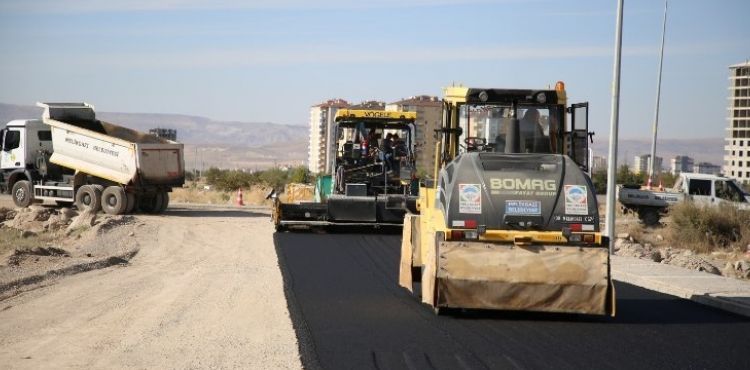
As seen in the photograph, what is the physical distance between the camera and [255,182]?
5616cm

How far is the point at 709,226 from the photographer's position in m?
29.6

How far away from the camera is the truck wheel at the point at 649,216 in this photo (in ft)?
113

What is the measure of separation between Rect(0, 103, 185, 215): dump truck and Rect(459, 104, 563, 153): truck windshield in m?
18.7

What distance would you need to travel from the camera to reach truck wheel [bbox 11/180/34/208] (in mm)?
32344

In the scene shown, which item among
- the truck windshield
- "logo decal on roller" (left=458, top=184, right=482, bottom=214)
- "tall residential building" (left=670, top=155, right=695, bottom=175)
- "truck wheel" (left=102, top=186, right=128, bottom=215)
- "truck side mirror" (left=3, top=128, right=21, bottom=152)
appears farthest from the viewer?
"tall residential building" (left=670, top=155, right=695, bottom=175)

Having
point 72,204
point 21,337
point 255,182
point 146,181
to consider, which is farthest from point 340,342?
point 255,182

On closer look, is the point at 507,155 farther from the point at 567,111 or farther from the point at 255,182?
the point at 255,182

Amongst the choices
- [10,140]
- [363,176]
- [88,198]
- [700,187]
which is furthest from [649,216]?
[10,140]

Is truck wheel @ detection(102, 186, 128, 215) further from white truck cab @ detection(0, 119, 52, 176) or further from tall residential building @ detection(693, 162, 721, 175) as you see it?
tall residential building @ detection(693, 162, 721, 175)

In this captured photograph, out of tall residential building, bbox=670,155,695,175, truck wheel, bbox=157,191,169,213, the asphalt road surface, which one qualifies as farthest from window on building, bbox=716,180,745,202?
tall residential building, bbox=670,155,695,175

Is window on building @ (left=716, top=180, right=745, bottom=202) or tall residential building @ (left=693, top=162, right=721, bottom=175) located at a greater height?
window on building @ (left=716, top=180, right=745, bottom=202)

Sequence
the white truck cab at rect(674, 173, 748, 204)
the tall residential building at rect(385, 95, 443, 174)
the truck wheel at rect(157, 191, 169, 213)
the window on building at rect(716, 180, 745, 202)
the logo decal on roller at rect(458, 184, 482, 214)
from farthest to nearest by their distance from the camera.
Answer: the window on building at rect(716, 180, 745, 202) → the white truck cab at rect(674, 173, 748, 204) → the truck wheel at rect(157, 191, 169, 213) → the tall residential building at rect(385, 95, 443, 174) → the logo decal on roller at rect(458, 184, 482, 214)

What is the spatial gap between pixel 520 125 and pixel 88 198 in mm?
20702

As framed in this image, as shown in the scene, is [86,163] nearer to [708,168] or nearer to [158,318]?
[158,318]
